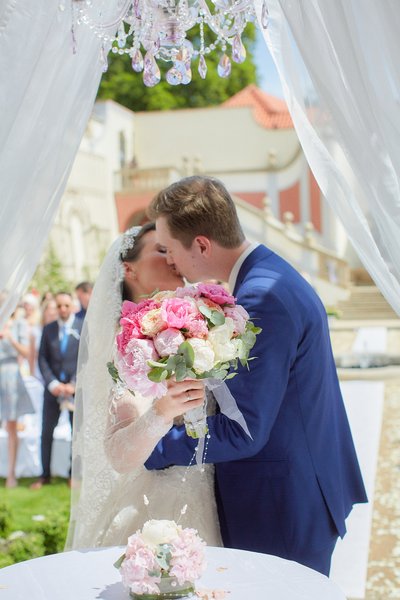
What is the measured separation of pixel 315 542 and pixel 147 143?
98.0 ft

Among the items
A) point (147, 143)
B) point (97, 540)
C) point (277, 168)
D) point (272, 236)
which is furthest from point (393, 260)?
point (147, 143)

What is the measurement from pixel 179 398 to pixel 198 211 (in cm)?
62

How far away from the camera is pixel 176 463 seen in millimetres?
2469

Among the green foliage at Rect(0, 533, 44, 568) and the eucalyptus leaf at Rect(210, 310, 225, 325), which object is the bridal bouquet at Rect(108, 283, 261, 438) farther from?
the green foliage at Rect(0, 533, 44, 568)

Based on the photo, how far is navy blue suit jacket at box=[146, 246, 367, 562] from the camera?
92.0 inches

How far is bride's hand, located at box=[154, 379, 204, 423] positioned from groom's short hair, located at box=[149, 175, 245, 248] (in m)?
0.52

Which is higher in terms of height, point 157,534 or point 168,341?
point 168,341

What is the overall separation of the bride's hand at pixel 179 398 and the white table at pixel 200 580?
44 cm

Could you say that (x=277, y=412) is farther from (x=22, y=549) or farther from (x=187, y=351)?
(x=22, y=549)

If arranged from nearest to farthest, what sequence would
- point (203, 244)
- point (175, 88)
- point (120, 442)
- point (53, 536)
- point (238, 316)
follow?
point (238, 316), point (120, 442), point (203, 244), point (53, 536), point (175, 88)

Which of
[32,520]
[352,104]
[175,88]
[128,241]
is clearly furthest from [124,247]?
[175,88]

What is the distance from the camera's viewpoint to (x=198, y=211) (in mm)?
2453

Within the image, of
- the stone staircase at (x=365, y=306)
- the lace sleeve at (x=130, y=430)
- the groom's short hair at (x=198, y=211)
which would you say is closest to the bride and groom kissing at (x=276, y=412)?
the groom's short hair at (x=198, y=211)

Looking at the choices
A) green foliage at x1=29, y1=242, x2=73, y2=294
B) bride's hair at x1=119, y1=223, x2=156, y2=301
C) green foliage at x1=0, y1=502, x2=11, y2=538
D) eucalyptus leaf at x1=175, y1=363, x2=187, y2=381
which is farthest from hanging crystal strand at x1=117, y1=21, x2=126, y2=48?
green foliage at x1=29, y1=242, x2=73, y2=294
